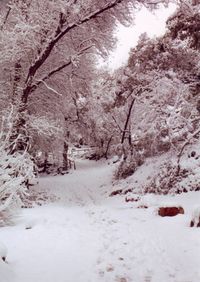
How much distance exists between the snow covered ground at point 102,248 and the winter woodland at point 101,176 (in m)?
0.02

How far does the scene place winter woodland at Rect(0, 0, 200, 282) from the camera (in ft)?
19.8

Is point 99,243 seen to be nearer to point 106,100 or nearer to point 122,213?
point 122,213

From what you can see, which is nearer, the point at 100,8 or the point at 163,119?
the point at 100,8

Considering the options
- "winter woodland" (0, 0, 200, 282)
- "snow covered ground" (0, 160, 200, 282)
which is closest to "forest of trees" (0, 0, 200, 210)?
"winter woodland" (0, 0, 200, 282)

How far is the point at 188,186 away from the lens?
13.2 m

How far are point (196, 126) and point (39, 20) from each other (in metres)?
7.77

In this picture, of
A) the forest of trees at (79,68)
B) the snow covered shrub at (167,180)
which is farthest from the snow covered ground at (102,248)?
the forest of trees at (79,68)

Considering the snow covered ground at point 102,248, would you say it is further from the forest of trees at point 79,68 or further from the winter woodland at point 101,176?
the forest of trees at point 79,68

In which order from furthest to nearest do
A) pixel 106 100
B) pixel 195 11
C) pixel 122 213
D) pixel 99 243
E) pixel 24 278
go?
pixel 106 100 < pixel 195 11 < pixel 122 213 < pixel 99 243 < pixel 24 278

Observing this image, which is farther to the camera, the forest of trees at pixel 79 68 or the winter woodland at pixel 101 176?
the forest of trees at pixel 79 68

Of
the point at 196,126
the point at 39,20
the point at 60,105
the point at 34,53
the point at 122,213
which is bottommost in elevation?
the point at 122,213

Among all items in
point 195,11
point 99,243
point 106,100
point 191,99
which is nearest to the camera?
point 99,243

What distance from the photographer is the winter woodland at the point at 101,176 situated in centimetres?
603

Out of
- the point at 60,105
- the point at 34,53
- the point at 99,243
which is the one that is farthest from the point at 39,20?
the point at 99,243
